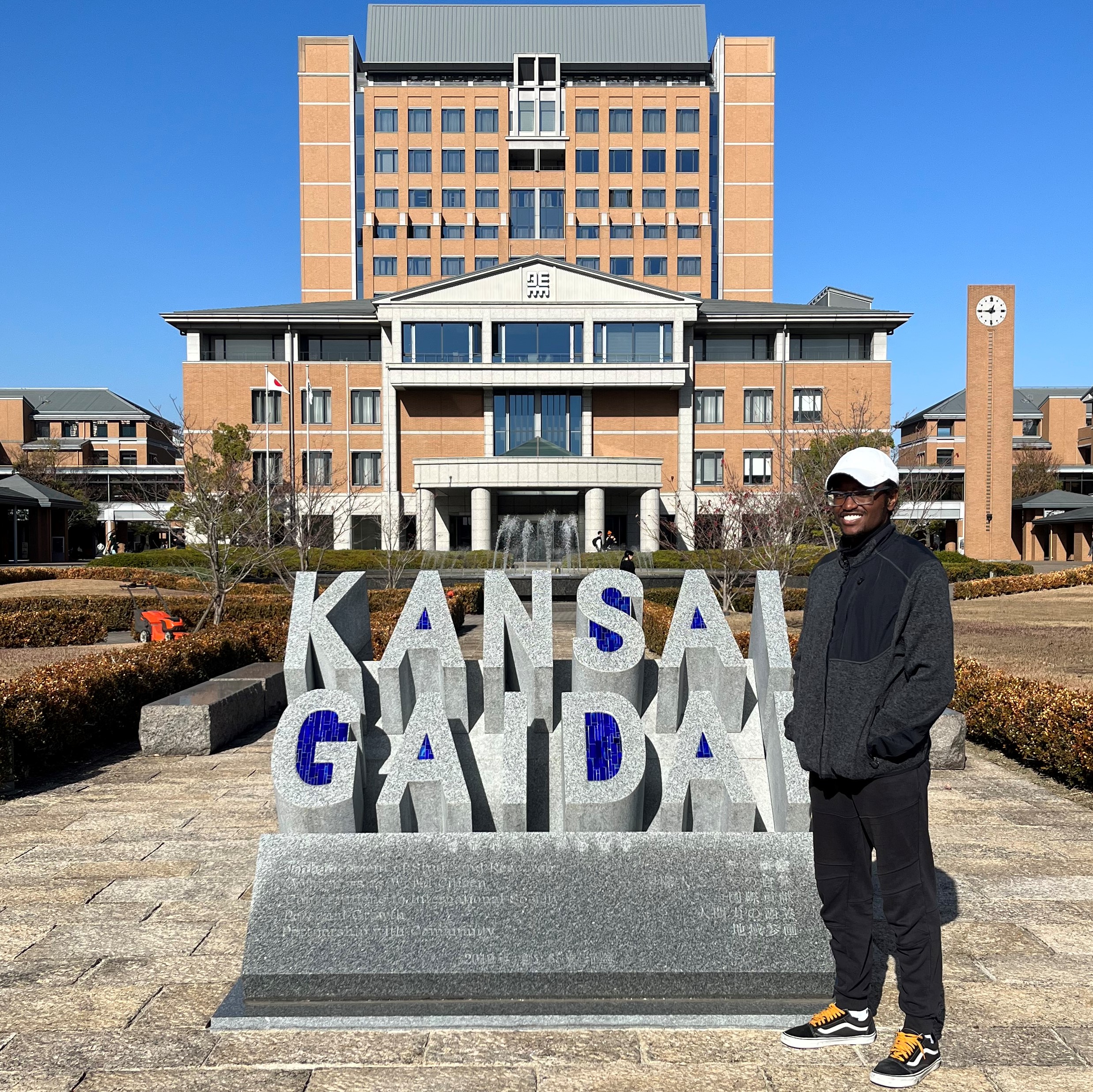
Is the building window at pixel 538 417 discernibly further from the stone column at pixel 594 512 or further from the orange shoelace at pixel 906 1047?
the orange shoelace at pixel 906 1047

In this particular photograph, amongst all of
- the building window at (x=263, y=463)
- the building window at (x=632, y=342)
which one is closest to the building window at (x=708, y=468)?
the building window at (x=632, y=342)

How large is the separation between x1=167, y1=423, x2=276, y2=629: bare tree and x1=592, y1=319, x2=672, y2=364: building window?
20364 millimetres

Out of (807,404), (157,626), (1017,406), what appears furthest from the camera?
(1017,406)

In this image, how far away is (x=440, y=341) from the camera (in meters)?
49.0

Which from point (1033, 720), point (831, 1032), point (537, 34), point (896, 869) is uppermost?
point (537, 34)

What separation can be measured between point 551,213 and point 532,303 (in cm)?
1642

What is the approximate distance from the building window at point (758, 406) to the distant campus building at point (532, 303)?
0.11 meters

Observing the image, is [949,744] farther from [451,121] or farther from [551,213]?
[451,121]

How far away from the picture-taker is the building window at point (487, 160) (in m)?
61.4

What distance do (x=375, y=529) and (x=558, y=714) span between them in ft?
151

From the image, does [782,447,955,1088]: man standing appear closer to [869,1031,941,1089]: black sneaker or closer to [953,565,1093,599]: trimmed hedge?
[869,1031,941,1089]: black sneaker

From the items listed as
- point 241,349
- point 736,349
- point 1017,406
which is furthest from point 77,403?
point 1017,406

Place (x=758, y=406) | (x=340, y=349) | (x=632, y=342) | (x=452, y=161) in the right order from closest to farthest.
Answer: (x=632, y=342) → (x=758, y=406) → (x=340, y=349) → (x=452, y=161)

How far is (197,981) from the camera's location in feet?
15.0
